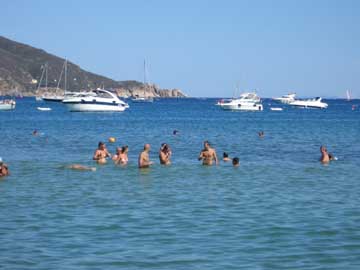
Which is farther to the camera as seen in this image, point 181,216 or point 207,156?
point 207,156

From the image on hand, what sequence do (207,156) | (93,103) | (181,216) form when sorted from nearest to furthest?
(181,216) < (207,156) < (93,103)

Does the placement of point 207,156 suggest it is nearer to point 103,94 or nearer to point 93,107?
point 93,107

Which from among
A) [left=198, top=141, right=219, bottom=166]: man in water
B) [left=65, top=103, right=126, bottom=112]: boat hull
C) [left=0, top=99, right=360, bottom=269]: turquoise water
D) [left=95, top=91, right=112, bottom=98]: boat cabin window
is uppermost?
[left=95, top=91, right=112, bottom=98]: boat cabin window

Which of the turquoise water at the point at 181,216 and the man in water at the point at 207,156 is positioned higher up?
the man in water at the point at 207,156

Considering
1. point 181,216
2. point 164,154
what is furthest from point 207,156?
point 181,216

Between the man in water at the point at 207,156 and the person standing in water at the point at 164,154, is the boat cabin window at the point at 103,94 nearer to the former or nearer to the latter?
the person standing in water at the point at 164,154

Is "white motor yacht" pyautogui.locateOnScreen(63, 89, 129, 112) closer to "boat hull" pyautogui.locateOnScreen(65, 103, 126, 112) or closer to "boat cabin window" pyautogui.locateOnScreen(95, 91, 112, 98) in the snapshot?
"boat hull" pyautogui.locateOnScreen(65, 103, 126, 112)

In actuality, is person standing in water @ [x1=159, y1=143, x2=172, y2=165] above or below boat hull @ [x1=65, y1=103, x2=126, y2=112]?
below

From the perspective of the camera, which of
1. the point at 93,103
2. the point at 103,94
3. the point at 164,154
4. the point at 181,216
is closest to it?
the point at 181,216

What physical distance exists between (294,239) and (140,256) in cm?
344

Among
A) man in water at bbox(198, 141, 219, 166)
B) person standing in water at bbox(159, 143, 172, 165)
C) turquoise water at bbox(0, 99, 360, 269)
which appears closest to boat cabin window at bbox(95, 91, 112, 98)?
turquoise water at bbox(0, 99, 360, 269)

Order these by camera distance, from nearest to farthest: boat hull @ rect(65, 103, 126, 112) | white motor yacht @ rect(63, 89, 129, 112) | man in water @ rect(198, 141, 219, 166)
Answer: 1. man in water @ rect(198, 141, 219, 166)
2. white motor yacht @ rect(63, 89, 129, 112)
3. boat hull @ rect(65, 103, 126, 112)

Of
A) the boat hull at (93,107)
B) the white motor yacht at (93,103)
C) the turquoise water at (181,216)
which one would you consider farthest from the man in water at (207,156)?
the boat hull at (93,107)

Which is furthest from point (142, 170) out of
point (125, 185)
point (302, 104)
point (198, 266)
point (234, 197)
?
point (302, 104)
